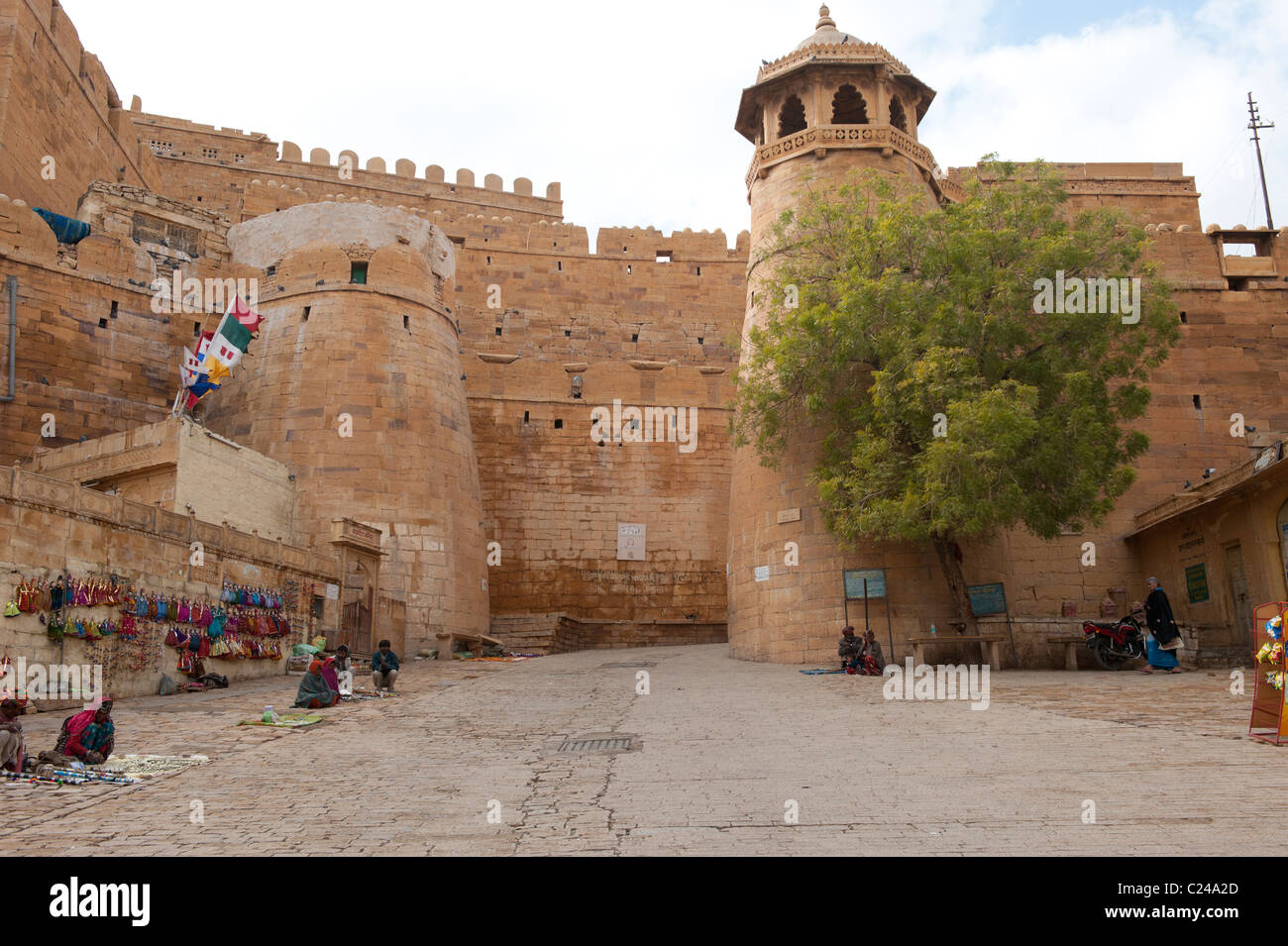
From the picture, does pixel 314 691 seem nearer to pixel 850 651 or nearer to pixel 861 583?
pixel 850 651

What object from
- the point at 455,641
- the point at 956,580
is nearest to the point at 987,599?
the point at 956,580

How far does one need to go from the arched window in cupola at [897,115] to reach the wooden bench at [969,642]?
1276 cm

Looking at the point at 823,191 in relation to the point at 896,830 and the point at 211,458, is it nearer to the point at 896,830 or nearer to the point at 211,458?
the point at 211,458

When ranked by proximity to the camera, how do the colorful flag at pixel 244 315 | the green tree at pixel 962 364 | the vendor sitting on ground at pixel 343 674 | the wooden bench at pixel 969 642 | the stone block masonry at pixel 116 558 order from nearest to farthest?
the stone block masonry at pixel 116 558 → the vendor sitting on ground at pixel 343 674 → the green tree at pixel 962 364 → the wooden bench at pixel 969 642 → the colorful flag at pixel 244 315

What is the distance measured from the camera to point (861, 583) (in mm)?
17844

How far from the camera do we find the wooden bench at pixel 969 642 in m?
15.2

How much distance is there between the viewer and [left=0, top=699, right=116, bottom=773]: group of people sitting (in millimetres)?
→ 7184

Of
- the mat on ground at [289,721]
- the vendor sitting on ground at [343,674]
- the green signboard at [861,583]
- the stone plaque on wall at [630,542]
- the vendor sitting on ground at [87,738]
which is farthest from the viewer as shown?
the stone plaque on wall at [630,542]

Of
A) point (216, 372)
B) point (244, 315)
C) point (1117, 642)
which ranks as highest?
point (244, 315)

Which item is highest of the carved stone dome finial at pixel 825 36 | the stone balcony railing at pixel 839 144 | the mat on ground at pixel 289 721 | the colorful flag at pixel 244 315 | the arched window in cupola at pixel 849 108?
the carved stone dome finial at pixel 825 36

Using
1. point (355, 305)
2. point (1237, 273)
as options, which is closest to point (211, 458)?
point (355, 305)

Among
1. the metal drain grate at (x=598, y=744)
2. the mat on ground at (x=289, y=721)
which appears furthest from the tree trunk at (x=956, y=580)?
the mat on ground at (x=289, y=721)

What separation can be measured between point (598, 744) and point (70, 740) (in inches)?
165

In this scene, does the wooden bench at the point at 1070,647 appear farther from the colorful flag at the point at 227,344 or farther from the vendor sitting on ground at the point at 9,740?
the colorful flag at the point at 227,344
